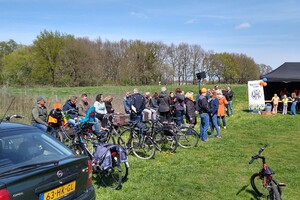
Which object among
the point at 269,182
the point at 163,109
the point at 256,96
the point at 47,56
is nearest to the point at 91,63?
the point at 47,56

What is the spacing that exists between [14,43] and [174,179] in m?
66.8

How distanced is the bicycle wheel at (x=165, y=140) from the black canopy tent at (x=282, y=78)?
1417 centimetres

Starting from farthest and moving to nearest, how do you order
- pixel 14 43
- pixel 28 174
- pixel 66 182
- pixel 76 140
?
1. pixel 14 43
2. pixel 76 140
3. pixel 66 182
4. pixel 28 174

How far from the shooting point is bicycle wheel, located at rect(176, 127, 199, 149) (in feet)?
31.7

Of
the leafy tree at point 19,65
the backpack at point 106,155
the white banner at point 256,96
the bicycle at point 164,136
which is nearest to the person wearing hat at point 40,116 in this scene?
the bicycle at point 164,136

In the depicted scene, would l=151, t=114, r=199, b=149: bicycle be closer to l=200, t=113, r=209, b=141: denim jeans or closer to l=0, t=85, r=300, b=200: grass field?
l=0, t=85, r=300, b=200: grass field

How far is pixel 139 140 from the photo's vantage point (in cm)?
808

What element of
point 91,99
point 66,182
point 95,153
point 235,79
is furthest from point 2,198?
point 235,79

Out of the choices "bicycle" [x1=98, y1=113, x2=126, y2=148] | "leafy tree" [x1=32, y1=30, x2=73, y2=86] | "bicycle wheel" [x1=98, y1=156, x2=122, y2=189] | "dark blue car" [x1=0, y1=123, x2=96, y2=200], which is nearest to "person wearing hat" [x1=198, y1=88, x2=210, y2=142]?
"bicycle" [x1=98, y1=113, x2=126, y2=148]

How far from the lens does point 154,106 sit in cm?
1408

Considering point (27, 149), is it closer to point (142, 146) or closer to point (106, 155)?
point (106, 155)

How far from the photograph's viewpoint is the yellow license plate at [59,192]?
3.13 meters

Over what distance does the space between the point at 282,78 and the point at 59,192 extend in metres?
19.9

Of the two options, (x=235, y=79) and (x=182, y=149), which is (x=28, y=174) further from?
(x=235, y=79)
